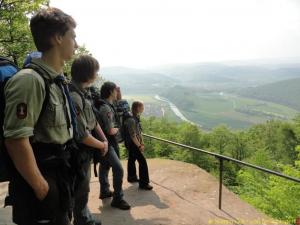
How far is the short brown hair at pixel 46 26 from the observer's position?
2201 millimetres

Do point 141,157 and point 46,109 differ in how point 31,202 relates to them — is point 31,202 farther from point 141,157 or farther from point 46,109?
point 141,157

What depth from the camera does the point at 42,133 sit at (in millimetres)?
2168

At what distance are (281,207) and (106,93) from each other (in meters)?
19.7

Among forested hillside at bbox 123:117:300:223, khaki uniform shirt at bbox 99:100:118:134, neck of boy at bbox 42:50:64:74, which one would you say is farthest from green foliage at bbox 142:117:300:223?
neck of boy at bbox 42:50:64:74

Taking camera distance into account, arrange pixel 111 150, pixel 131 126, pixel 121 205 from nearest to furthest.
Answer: pixel 111 150 < pixel 121 205 < pixel 131 126

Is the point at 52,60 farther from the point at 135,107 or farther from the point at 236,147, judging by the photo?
the point at 236,147

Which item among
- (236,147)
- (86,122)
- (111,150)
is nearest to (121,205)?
(111,150)

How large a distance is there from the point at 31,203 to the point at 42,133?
414 millimetres

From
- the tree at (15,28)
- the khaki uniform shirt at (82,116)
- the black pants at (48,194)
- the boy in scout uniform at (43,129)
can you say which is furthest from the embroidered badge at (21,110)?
the tree at (15,28)

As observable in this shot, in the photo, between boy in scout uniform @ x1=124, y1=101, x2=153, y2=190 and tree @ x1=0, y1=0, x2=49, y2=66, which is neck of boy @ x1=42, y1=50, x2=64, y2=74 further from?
tree @ x1=0, y1=0, x2=49, y2=66

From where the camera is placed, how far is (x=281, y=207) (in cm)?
2192

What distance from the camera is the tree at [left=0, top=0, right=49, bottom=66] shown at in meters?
14.9

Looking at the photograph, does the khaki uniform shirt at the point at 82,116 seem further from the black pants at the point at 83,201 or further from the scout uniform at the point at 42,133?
the scout uniform at the point at 42,133

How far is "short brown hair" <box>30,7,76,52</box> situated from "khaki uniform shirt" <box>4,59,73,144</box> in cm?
12
